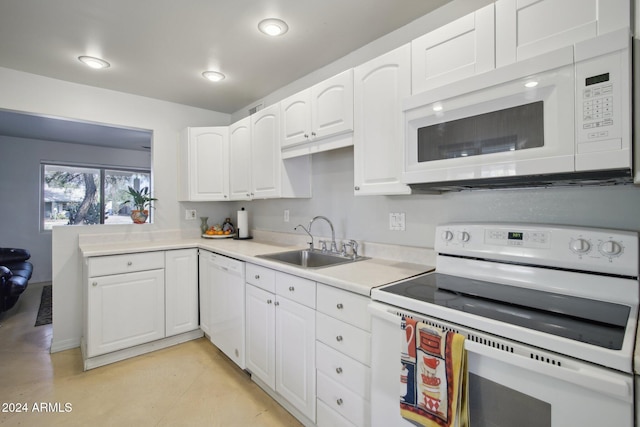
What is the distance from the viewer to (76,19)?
1.84 meters

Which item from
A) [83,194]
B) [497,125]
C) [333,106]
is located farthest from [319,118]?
[83,194]

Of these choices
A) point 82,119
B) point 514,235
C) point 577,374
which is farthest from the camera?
point 82,119

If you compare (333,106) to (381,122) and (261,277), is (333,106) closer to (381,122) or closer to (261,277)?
(381,122)

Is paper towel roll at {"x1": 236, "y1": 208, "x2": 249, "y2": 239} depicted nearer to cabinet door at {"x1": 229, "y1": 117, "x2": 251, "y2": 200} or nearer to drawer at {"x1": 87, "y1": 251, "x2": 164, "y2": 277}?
cabinet door at {"x1": 229, "y1": 117, "x2": 251, "y2": 200}

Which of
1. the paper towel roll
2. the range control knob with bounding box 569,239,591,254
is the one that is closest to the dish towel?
the range control knob with bounding box 569,239,591,254

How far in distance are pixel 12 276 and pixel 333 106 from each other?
166 inches

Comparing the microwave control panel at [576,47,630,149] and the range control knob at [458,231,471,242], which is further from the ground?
the microwave control panel at [576,47,630,149]

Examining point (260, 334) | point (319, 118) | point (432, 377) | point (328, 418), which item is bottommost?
point (328, 418)

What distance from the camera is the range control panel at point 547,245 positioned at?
40.6 inches

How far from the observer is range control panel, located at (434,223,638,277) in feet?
3.39

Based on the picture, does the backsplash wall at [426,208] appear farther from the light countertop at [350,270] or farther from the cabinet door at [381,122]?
the cabinet door at [381,122]

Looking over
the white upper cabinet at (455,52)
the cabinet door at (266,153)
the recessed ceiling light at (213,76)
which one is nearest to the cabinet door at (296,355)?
the cabinet door at (266,153)

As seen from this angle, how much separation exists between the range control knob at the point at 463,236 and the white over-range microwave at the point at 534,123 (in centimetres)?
23

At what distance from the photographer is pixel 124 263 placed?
8.06ft
